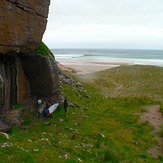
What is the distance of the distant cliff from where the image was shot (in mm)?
16734

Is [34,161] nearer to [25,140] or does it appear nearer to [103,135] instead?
[25,140]

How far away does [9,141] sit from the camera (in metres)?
14.2

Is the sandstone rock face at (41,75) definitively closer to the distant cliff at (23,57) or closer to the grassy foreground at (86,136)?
the distant cliff at (23,57)

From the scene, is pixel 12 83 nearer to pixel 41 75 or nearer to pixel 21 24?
pixel 41 75

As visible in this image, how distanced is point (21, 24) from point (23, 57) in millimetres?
3832

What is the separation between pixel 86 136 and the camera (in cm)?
1903

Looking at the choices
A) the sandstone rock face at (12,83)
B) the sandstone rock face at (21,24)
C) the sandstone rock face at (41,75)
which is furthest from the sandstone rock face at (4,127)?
the sandstone rock face at (41,75)

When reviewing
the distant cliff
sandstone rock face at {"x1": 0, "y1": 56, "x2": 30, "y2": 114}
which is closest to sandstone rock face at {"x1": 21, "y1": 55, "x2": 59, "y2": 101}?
the distant cliff

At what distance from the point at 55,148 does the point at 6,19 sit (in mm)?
8386

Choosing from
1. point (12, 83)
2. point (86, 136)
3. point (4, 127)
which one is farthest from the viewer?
point (12, 83)

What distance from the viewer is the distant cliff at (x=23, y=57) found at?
16.7 meters

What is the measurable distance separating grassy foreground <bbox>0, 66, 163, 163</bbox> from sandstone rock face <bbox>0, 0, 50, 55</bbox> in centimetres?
564

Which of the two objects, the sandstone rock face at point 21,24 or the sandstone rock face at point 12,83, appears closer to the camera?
the sandstone rock face at point 21,24

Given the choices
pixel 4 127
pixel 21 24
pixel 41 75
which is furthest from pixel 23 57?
pixel 4 127
